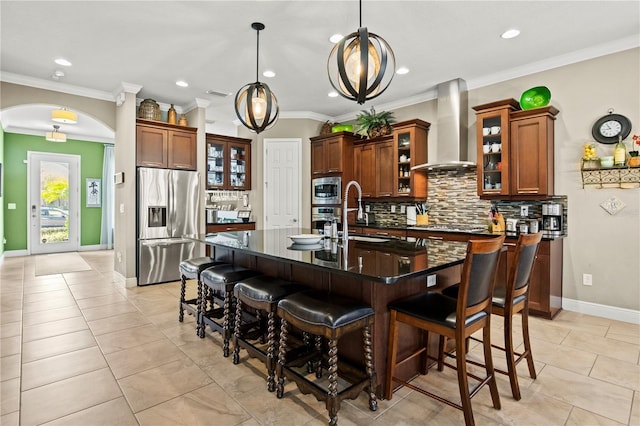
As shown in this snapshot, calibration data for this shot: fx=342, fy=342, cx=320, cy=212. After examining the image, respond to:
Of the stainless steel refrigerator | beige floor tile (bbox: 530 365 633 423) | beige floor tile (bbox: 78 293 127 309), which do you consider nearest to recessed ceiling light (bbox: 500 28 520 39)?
beige floor tile (bbox: 530 365 633 423)

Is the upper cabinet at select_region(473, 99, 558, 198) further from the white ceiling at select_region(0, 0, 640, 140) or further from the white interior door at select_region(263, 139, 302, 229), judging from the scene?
the white interior door at select_region(263, 139, 302, 229)

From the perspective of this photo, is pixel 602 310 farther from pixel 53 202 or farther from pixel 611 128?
pixel 53 202

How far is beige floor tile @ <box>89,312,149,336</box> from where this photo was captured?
3.26 metres

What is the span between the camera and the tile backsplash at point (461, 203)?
4316 mm

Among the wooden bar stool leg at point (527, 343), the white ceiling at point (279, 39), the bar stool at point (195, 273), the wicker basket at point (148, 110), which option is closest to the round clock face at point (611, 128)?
the white ceiling at point (279, 39)

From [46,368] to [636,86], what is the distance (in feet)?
19.2

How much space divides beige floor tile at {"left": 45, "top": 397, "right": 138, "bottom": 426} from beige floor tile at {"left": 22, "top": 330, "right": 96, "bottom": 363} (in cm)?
108

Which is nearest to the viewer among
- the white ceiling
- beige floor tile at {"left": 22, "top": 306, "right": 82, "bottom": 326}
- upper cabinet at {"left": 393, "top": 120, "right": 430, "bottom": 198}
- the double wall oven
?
the white ceiling

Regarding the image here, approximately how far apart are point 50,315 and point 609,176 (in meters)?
6.10

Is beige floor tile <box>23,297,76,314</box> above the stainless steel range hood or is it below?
below

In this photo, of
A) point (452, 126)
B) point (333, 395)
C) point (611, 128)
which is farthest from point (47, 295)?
point (611, 128)


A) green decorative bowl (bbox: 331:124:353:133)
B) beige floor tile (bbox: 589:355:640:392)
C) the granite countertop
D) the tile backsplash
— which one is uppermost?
green decorative bowl (bbox: 331:124:353:133)

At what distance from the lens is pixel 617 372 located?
2455 millimetres

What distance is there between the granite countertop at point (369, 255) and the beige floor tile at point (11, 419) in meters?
1.51
